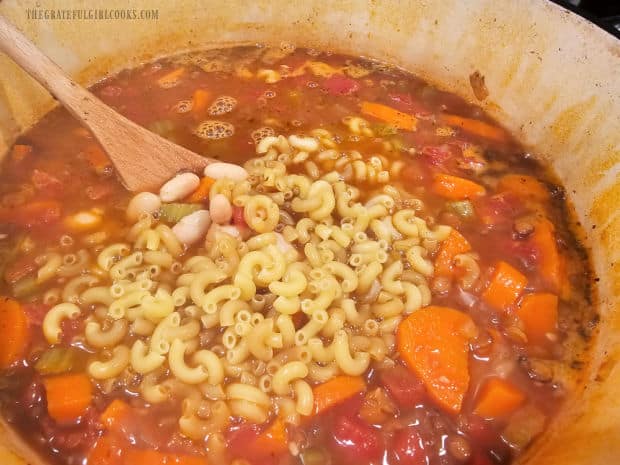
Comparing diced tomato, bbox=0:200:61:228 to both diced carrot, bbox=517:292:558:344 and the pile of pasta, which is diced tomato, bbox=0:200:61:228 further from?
diced carrot, bbox=517:292:558:344

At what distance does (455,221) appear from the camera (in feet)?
9.16

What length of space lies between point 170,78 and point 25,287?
172 centimetres

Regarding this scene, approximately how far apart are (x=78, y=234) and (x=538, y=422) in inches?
89.1

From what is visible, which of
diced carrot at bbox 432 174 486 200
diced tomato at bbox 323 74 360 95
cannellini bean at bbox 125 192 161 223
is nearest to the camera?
cannellini bean at bbox 125 192 161 223

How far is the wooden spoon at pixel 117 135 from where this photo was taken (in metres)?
2.78

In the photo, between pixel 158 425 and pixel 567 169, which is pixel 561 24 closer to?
Result: pixel 567 169

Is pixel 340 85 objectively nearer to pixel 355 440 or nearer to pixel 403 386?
pixel 403 386

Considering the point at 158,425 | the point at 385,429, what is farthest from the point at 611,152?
the point at 158,425

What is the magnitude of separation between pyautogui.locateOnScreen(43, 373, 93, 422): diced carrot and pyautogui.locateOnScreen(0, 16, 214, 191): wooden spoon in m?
1.10

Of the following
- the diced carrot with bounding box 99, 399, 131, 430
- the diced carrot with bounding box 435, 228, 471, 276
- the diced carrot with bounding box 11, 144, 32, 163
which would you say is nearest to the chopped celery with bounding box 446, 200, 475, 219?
the diced carrot with bounding box 435, 228, 471, 276

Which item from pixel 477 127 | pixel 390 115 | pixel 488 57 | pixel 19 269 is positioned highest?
pixel 488 57

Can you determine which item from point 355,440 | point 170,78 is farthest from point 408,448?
point 170,78

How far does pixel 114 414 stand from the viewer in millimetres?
2062

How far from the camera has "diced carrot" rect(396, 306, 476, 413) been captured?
2.19m
